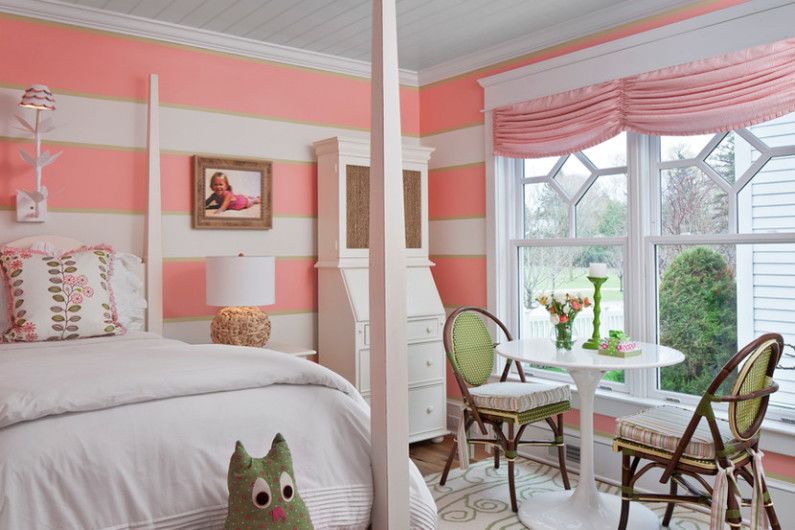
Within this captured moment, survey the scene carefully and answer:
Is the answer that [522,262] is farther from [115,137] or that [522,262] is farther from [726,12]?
[115,137]

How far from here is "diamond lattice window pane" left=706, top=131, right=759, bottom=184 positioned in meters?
3.13

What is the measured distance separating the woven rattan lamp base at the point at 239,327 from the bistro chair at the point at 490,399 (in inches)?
40.5

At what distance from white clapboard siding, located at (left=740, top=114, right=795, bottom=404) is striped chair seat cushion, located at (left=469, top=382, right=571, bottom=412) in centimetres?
101

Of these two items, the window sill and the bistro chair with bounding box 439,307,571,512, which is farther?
the bistro chair with bounding box 439,307,571,512

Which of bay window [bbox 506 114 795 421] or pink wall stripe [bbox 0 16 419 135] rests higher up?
pink wall stripe [bbox 0 16 419 135]

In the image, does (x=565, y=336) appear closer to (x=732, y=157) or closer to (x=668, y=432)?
(x=668, y=432)

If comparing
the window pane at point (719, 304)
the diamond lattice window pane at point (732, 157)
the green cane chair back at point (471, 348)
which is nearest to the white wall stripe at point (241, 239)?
the green cane chair back at point (471, 348)

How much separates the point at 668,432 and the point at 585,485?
584 millimetres

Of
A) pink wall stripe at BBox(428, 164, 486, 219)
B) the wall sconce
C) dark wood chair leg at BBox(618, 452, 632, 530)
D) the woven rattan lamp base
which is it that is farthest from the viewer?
pink wall stripe at BBox(428, 164, 486, 219)

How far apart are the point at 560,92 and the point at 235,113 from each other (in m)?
1.98

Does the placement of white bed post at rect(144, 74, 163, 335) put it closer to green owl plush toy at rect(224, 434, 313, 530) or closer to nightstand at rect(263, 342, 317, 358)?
nightstand at rect(263, 342, 317, 358)

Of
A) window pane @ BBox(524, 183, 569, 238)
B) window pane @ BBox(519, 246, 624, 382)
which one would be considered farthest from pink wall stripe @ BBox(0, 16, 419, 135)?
window pane @ BBox(519, 246, 624, 382)

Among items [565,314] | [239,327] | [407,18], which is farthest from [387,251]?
[407,18]

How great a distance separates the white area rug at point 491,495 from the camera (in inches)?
119
